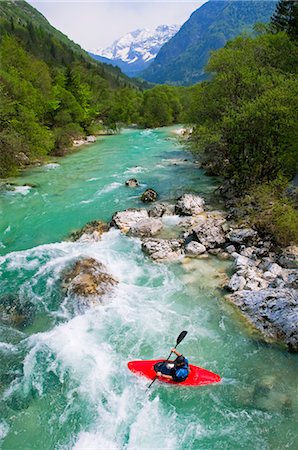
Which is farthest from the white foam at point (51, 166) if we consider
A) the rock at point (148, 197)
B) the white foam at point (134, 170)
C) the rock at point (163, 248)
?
the rock at point (163, 248)

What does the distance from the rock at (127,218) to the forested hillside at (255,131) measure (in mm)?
5197

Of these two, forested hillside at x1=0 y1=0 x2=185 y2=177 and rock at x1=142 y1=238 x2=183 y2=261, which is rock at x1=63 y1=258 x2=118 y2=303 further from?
forested hillside at x1=0 y1=0 x2=185 y2=177

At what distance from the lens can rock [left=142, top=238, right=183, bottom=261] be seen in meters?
15.6

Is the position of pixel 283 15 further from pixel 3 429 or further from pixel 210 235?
pixel 3 429

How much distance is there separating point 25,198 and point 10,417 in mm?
17963

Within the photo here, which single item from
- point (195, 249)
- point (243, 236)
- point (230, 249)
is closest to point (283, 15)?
point (243, 236)

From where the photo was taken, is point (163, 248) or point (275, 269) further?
point (163, 248)

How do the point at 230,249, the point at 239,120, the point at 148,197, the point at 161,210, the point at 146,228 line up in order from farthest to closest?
the point at 148,197 → the point at 161,210 → the point at 239,120 → the point at 146,228 → the point at 230,249

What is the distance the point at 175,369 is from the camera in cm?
920

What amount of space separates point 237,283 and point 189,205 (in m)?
8.17

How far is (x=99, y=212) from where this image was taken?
71.3 ft

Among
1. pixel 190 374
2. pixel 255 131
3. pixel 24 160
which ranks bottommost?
pixel 190 374

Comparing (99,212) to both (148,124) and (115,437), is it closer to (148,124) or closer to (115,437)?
(115,437)

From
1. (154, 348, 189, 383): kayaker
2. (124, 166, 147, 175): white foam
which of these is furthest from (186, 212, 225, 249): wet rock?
(124, 166, 147, 175): white foam
